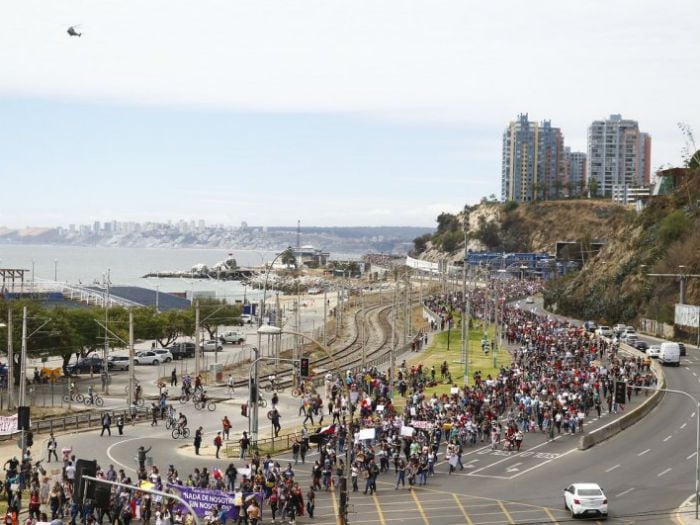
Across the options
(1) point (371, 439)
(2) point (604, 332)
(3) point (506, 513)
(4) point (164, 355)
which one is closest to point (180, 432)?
(1) point (371, 439)

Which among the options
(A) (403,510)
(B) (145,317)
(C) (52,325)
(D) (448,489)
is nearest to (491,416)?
(D) (448,489)

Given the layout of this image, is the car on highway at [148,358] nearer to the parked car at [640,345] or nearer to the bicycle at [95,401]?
the bicycle at [95,401]

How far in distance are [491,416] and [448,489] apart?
10.7 meters

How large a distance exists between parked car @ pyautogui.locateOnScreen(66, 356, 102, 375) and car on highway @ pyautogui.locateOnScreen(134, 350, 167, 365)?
6.07 m

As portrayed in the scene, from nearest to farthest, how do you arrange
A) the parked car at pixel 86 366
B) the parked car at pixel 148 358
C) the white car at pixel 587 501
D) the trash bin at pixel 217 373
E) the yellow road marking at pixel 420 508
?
the yellow road marking at pixel 420 508
the white car at pixel 587 501
the trash bin at pixel 217 373
the parked car at pixel 86 366
the parked car at pixel 148 358

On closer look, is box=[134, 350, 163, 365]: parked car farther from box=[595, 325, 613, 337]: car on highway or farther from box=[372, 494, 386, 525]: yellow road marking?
box=[372, 494, 386, 525]: yellow road marking

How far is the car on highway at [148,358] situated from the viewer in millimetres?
74375

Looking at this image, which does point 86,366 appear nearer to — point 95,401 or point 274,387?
point 95,401

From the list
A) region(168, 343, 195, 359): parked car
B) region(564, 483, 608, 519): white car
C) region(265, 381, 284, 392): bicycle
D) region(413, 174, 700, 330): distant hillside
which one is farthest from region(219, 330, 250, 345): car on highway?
region(564, 483, 608, 519): white car

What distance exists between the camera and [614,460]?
4022 cm

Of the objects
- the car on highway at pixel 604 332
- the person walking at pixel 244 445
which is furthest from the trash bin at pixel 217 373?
the car on highway at pixel 604 332

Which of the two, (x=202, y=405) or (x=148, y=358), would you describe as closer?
(x=202, y=405)

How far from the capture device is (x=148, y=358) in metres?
75.1

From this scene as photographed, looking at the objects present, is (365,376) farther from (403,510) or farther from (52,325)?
(403,510)
